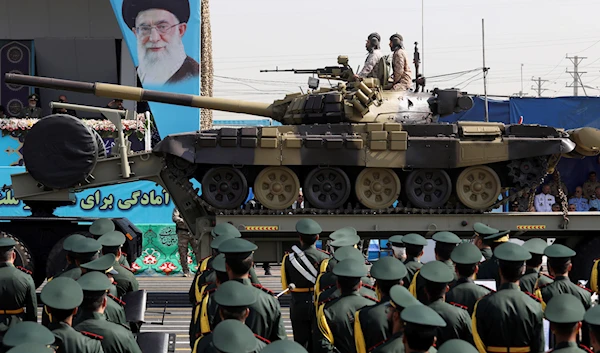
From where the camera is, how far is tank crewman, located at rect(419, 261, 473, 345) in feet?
21.4

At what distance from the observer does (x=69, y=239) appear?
8938mm

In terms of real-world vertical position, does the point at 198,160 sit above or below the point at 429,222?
above

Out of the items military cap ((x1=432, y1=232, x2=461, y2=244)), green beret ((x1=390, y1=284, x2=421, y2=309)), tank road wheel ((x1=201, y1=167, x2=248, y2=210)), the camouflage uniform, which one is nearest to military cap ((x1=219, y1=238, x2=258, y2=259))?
green beret ((x1=390, y1=284, x2=421, y2=309))

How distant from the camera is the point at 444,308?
6562 millimetres

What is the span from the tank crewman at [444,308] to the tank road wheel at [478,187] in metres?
8.94

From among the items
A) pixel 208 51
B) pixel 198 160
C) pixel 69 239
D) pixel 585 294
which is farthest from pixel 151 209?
pixel 585 294

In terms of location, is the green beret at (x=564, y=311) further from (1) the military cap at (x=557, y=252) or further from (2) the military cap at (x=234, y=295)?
(1) the military cap at (x=557, y=252)

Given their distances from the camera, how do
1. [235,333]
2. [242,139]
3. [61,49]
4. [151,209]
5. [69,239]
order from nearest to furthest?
[235,333]
[69,239]
[242,139]
[151,209]
[61,49]

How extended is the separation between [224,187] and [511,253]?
28.1 feet

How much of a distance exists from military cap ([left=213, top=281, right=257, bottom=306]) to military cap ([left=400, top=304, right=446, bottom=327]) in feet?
3.32

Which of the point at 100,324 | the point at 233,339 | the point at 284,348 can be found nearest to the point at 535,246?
the point at 100,324

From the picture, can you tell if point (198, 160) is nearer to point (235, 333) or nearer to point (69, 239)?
point (69, 239)

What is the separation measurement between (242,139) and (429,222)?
10.4 feet

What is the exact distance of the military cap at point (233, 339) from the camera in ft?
15.4
